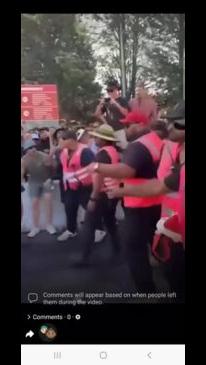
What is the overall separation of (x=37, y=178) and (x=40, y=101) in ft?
0.65

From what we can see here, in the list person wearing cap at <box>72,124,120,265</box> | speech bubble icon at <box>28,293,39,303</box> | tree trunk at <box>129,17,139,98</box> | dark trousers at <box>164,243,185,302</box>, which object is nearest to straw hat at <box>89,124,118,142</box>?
person wearing cap at <box>72,124,120,265</box>

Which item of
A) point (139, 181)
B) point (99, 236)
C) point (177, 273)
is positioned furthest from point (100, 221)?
point (177, 273)

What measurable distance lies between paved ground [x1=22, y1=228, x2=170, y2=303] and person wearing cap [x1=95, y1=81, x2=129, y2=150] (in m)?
0.30

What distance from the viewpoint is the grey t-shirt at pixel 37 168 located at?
1428 mm

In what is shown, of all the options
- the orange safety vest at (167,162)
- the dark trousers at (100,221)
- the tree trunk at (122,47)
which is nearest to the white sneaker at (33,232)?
the dark trousers at (100,221)

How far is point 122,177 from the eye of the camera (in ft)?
4.70

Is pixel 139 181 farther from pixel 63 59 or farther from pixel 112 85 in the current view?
pixel 63 59

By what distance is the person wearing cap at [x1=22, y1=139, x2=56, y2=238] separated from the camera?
1.43 m

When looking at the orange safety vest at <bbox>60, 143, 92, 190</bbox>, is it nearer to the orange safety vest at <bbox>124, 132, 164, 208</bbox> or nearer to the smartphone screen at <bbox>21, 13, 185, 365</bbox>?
the smartphone screen at <bbox>21, 13, 185, 365</bbox>

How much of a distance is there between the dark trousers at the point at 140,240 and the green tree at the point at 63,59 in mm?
294

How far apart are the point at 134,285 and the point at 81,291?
141mm
